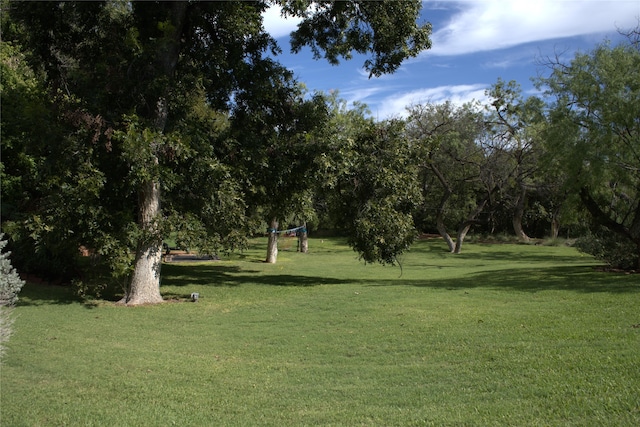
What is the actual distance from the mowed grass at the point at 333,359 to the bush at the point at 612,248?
499cm

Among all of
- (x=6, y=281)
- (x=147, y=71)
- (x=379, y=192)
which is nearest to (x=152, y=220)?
(x=147, y=71)

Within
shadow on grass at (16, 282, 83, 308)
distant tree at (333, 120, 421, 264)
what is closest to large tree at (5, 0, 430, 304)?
shadow on grass at (16, 282, 83, 308)

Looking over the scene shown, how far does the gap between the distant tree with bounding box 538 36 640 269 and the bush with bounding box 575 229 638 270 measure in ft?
0.12

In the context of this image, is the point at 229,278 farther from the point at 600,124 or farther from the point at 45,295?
the point at 600,124

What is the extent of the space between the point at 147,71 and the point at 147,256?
4268 mm

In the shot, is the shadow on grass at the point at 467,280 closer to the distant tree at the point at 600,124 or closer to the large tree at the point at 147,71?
the distant tree at the point at 600,124

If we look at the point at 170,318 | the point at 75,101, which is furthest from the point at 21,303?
the point at 75,101

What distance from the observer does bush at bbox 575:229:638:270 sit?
18531 millimetres

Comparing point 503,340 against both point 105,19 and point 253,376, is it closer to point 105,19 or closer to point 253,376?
point 253,376

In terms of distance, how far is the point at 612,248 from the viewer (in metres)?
19.1

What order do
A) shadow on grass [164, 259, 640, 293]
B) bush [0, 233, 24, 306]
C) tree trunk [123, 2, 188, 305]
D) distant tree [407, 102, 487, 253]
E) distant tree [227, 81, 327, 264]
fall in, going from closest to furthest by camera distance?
bush [0, 233, 24, 306] → tree trunk [123, 2, 188, 305] → distant tree [227, 81, 327, 264] → shadow on grass [164, 259, 640, 293] → distant tree [407, 102, 487, 253]

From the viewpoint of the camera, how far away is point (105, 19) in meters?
13.5

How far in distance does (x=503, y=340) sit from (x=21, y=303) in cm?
1011

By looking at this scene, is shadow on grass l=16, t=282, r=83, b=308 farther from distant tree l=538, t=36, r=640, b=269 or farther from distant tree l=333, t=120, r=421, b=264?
distant tree l=538, t=36, r=640, b=269
